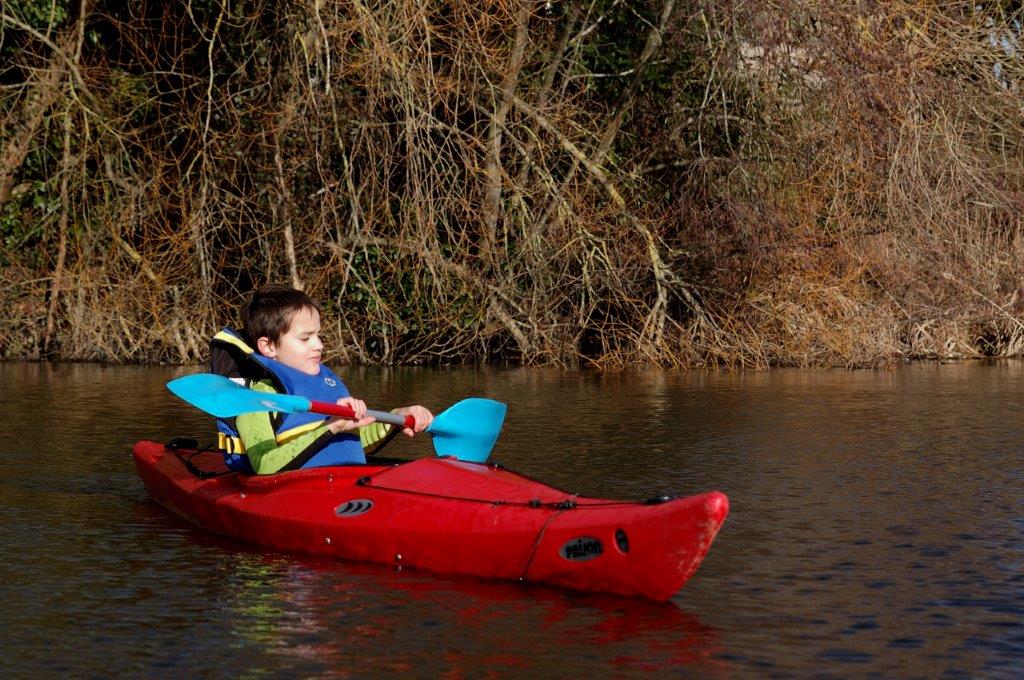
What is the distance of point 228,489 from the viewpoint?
19.7ft

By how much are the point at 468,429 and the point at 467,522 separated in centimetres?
119

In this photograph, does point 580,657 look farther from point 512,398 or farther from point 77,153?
point 77,153

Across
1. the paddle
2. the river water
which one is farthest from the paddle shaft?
the river water

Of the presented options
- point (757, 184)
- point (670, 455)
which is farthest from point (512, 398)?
point (757, 184)

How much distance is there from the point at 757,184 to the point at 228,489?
869 cm

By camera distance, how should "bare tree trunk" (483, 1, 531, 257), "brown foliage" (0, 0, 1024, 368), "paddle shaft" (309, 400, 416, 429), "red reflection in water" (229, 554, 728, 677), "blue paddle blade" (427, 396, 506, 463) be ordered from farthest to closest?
1. "bare tree trunk" (483, 1, 531, 257)
2. "brown foliage" (0, 0, 1024, 368)
3. "blue paddle blade" (427, 396, 506, 463)
4. "paddle shaft" (309, 400, 416, 429)
5. "red reflection in water" (229, 554, 728, 677)

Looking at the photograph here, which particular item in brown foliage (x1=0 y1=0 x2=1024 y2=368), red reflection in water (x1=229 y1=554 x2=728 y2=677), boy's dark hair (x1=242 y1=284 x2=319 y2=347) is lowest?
red reflection in water (x1=229 y1=554 x2=728 y2=677)

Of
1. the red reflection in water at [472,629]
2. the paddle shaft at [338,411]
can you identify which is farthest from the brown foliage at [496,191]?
the red reflection in water at [472,629]

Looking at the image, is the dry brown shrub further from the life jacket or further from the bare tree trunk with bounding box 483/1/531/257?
the life jacket

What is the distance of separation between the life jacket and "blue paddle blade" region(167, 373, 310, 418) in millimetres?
130

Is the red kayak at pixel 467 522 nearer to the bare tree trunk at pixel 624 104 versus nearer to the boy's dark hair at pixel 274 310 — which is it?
the boy's dark hair at pixel 274 310

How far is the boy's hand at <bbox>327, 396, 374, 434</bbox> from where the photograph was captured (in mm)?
5598

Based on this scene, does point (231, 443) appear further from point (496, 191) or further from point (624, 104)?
point (624, 104)

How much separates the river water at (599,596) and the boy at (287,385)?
390 millimetres
